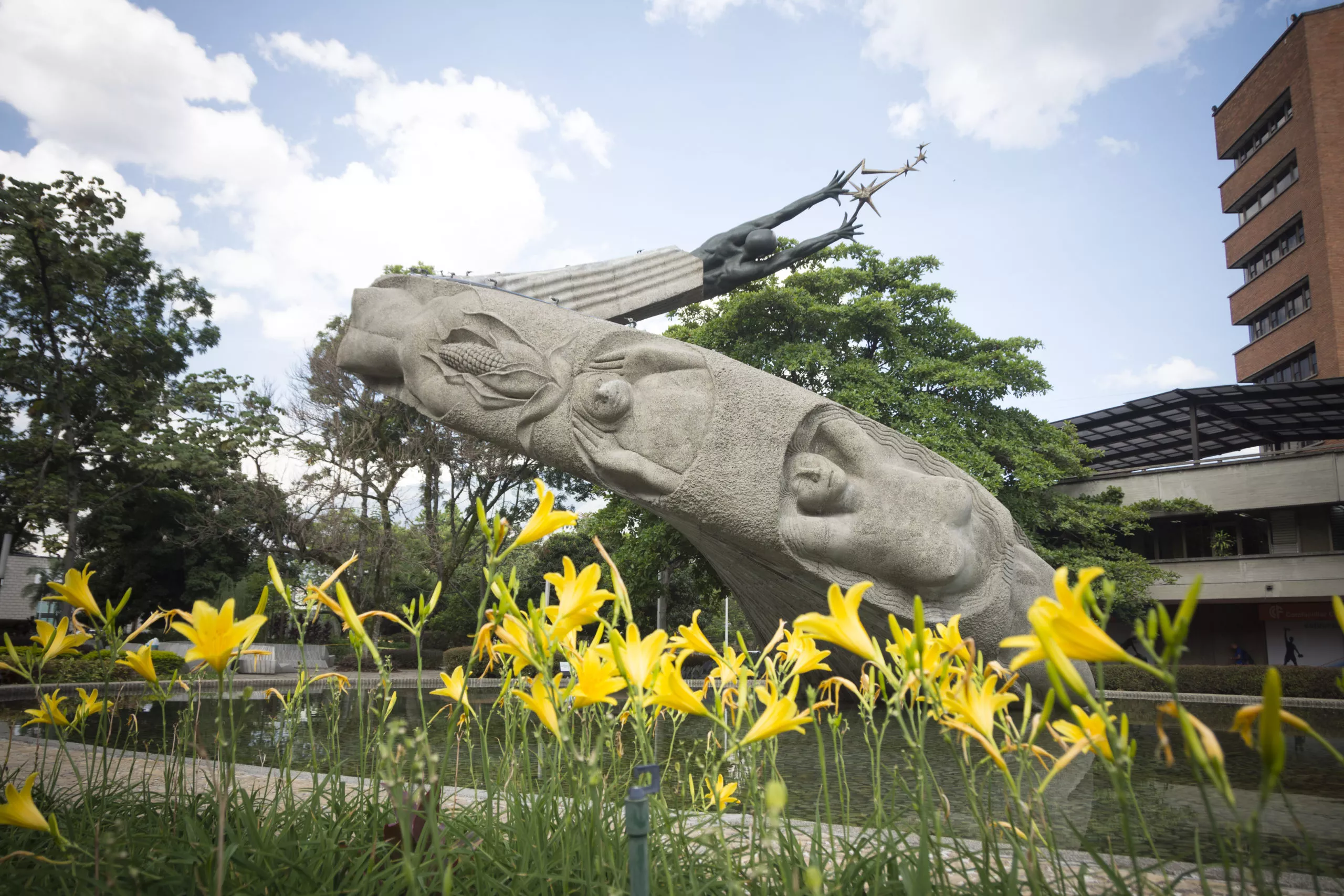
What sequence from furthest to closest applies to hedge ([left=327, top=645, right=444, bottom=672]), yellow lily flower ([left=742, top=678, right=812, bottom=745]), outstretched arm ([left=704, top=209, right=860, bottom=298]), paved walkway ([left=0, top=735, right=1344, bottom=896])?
hedge ([left=327, top=645, right=444, bottom=672]), outstretched arm ([left=704, top=209, right=860, bottom=298]), paved walkway ([left=0, top=735, right=1344, bottom=896]), yellow lily flower ([left=742, top=678, right=812, bottom=745])

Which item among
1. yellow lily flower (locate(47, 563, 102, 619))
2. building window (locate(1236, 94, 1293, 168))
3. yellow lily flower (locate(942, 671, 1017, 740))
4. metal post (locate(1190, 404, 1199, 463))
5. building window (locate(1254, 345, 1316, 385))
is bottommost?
yellow lily flower (locate(942, 671, 1017, 740))

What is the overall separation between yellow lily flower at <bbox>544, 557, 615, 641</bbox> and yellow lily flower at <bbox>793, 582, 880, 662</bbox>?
1.02ft

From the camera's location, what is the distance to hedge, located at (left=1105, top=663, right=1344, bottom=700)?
12.9 metres

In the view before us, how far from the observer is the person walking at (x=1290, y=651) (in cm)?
1842

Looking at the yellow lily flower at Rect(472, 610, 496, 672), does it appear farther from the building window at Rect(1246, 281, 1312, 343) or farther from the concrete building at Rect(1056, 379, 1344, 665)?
the building window at Rect(1246, 281, 1312, 343)

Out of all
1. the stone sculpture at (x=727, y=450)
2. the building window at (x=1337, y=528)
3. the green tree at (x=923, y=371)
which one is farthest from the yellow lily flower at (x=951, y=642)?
the building window at (x=1337, y=528)

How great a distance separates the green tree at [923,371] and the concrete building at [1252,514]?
4.49m

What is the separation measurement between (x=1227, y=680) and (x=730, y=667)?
15.7 metres

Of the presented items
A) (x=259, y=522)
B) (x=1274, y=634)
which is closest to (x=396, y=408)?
(x=259, y=522)

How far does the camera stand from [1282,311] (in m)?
25.5

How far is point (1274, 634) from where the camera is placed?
20.0 metres

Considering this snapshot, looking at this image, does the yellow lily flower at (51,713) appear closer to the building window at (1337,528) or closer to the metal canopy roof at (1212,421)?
the metal canopy roof at (1212,421)

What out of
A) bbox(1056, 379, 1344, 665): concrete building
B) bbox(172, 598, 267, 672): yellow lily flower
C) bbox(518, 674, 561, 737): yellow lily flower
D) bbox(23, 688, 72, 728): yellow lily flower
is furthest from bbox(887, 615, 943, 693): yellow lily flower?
bbox(1056, 379, 1344, 665): concrete building

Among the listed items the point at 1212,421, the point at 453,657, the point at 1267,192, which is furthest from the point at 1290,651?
the point at 453,657
